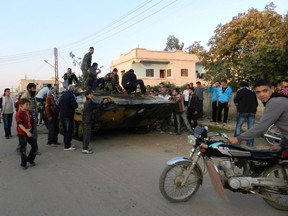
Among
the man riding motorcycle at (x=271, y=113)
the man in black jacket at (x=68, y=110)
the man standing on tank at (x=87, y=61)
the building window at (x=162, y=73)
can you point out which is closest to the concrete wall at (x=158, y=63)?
the building window at (x=162, y=73)

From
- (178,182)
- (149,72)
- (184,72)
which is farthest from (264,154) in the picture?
(184,72)

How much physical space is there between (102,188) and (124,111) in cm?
382

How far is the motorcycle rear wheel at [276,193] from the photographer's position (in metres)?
4.17

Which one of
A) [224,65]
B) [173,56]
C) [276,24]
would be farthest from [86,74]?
[173,56]

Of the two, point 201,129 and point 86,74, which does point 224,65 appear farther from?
point 201,129

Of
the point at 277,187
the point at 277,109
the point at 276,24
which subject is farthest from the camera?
the point at 276,24

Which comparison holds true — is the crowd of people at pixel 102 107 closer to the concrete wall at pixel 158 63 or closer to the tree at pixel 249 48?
the tree at pixel 249 48

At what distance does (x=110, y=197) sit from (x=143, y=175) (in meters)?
1.23

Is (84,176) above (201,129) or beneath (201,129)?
beneath

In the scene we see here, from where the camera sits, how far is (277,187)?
415 cm

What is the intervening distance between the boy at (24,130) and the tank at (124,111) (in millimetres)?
2028

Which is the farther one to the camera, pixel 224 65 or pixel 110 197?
pixel 224 65

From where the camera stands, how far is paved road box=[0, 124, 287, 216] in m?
4.30

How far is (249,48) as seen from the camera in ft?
43.8
